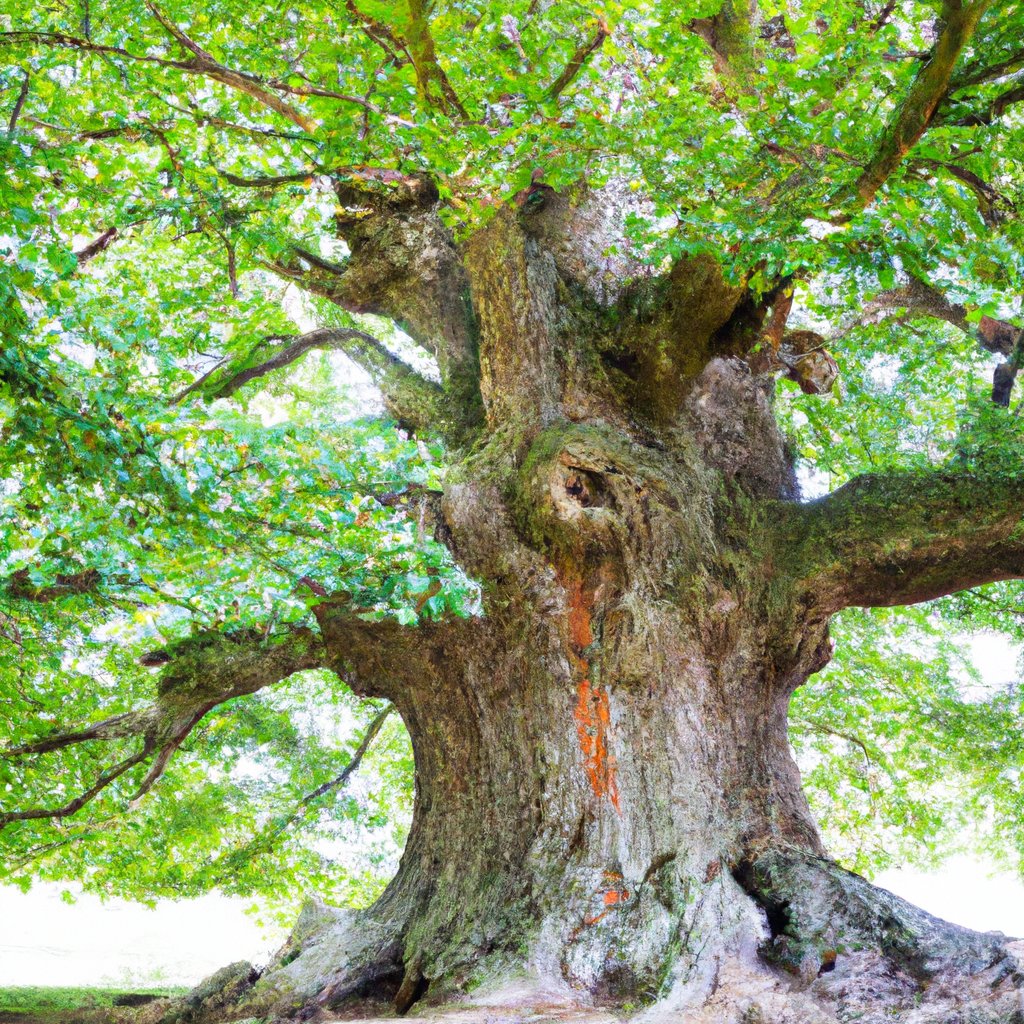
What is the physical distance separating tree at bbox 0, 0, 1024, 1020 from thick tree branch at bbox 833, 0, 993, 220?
0.02 metres

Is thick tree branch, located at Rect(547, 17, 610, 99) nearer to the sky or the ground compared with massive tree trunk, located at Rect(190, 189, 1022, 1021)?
nearer to the sky

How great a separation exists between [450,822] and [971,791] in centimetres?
783

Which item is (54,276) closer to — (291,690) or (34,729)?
(34,729)

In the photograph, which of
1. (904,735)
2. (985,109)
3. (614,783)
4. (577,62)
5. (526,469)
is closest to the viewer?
(985,109)

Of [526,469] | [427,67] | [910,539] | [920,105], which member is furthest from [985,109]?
[427,67]

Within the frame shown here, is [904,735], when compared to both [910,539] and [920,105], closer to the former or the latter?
[910,539]

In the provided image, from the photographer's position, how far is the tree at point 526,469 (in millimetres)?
3789

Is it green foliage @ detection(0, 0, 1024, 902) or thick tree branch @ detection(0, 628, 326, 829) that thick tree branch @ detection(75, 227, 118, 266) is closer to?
green foliage @ detection(0, 0, 1024, 902)

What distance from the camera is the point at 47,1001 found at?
4.92 metres

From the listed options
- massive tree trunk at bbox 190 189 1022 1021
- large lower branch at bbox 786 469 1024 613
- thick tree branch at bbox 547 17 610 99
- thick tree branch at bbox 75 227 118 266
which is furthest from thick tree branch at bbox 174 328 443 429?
large lower branch at bbox 786 469 1024 613

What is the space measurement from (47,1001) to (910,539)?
18.4 ft

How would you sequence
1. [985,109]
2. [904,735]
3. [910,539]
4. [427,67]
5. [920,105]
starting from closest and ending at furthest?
[920,105], [985,109], [910,539], [427,67], [904,735]

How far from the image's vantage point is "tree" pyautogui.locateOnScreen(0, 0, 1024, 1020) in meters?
3.79

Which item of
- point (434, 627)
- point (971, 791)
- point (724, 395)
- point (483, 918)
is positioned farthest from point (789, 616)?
point (971, 791)
